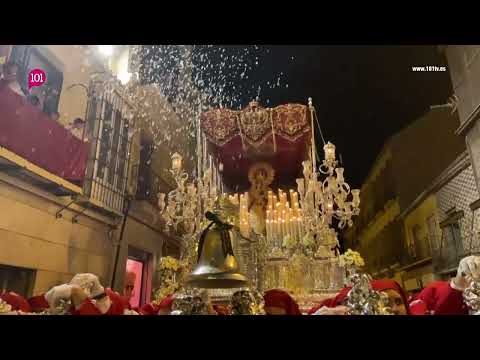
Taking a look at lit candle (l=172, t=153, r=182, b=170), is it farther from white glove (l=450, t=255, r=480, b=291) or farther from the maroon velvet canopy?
white glove (l=450, t=255, r=480, b=291)

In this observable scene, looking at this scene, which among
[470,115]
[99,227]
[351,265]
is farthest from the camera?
[351,265]

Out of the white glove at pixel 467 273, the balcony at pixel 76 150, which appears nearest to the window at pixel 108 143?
the balcony at pixel 76 150

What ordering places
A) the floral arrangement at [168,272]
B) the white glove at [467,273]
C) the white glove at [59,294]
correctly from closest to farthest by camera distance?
the white glove at [59,294], the white glove at [467,273], the floral arrangement at [168,272]

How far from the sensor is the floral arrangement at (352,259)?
88.4 inches

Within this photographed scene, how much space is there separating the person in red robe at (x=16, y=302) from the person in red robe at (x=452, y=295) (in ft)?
4.90

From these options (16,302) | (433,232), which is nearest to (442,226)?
(433,232)

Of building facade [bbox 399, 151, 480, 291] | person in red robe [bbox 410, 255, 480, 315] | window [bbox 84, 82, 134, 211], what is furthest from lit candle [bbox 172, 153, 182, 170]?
person in red robe [bbox 410, 255, 480, 315]

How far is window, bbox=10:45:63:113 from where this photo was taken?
4.88 ft

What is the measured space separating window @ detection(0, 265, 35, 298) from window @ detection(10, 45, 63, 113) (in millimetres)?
755

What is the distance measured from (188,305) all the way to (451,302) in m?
0.96

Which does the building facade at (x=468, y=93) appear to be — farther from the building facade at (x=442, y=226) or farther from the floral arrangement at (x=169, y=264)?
the floral arrangement at (x=169, y=264)
